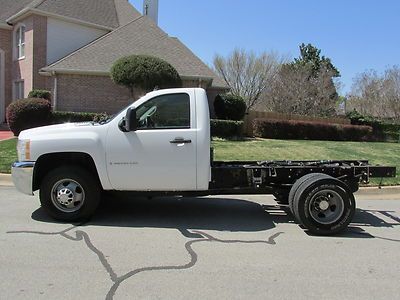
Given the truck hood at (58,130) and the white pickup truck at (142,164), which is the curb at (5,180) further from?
the truck hood at (58,130)

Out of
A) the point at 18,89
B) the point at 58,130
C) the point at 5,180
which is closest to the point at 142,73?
the point at 18,89

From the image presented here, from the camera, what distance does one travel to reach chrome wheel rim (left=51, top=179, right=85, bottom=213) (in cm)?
670

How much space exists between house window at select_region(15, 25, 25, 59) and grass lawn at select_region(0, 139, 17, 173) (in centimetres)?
1033

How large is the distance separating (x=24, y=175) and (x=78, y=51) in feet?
59.6

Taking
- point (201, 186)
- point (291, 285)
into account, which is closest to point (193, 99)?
point (201, 186)

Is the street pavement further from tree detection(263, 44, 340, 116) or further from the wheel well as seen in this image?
tree detection(263, 44, 340, 116)

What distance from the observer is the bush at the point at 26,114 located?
1906 centimetres

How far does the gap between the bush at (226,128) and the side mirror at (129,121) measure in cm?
1507

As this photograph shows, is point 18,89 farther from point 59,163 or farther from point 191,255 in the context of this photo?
point 191,255

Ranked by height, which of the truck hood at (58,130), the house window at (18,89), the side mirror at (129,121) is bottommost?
the truck hood at (58,130)

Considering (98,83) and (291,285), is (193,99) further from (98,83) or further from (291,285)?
(98,83)

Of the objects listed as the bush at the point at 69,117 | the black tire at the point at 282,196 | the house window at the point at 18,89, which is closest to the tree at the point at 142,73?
the bush at the point at 69,117

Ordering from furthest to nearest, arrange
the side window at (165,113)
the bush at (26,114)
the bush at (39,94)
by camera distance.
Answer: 1. the bush at (39,94)
2. the bush at (26,114)
3. the side window at (165,113)

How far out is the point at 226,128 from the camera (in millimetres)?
22250
